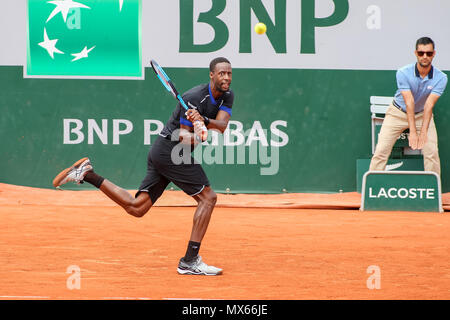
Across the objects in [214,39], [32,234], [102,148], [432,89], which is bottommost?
[32,234]

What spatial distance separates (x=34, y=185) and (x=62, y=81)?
1.44 meters

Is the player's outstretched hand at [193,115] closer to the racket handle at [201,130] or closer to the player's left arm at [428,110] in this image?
the racket handle at [201,130]

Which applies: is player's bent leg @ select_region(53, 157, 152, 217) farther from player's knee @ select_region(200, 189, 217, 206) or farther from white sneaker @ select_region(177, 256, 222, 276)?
white sneaker @ select_region(177, 256, 222, 276)

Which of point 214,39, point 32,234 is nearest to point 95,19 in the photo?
point 214,39

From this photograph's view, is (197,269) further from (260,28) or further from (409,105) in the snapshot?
(260,28)

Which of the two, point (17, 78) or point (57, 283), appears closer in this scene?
point (57, 283)

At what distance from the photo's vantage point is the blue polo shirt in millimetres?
9219

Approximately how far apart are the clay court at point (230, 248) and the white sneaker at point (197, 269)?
9 centimetres

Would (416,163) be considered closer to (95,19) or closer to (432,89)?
(432,89)

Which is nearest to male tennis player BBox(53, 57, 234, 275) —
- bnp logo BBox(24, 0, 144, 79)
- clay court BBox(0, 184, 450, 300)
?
clay court BBox(0, 184, 450, 300)

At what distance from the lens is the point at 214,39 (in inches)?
397

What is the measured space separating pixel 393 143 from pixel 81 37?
14.0 feet

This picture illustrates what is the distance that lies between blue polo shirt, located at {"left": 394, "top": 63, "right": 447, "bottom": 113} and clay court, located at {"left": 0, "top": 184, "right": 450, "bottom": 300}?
4.61 ft

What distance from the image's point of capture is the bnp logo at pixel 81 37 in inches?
396
